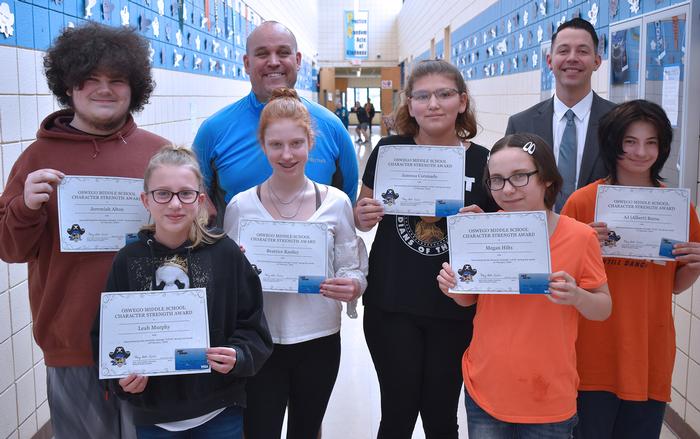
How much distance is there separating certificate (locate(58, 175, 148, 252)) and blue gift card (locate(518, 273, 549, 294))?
1.16 meters

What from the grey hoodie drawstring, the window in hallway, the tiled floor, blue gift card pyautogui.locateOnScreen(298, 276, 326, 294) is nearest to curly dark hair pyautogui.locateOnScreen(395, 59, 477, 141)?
blue gift card pyautogui.locateOnScreen(298, 276, 326, 294)

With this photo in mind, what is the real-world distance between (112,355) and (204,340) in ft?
0.81

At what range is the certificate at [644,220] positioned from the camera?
2.00 meters

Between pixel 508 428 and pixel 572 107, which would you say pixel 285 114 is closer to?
pixel 508 428

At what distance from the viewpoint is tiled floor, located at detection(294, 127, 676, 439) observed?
3.30m

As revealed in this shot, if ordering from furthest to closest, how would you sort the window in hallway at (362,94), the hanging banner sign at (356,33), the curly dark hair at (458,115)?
the window in hallway at (362,94) < the hanging banner sign at (356,33) < the curly dark hair at (458,115)

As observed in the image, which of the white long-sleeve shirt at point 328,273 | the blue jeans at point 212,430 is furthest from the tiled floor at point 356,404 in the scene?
the blue jeans at point 212,430

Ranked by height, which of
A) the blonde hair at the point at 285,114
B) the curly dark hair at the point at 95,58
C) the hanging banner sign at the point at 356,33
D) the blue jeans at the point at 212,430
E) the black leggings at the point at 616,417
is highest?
the hanging banner sign at the point at 356,33

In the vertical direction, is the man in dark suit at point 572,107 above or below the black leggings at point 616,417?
above

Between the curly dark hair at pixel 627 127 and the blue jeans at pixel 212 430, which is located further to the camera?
the curly dark hair at pixel 627 127

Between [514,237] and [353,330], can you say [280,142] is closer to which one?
[514,237]

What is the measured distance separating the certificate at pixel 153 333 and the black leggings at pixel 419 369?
0.74 m

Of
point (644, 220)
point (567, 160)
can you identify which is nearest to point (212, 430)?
point (644, 220)

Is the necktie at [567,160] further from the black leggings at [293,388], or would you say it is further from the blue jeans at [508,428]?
the black leggings at [293,388]
